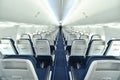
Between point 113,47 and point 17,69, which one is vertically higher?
point 17,69

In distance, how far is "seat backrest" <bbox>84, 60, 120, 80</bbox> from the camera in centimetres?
354

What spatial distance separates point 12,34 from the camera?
14312 mm

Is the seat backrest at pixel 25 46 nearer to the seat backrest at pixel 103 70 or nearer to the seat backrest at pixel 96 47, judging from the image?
the seat backrest at pixel 96 47

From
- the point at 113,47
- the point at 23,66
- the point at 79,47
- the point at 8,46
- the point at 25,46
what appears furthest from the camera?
the point at 79,47

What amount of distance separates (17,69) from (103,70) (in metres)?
1.28

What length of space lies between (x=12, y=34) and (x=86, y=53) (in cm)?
657

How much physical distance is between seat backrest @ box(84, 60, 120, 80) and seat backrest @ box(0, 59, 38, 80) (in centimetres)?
82

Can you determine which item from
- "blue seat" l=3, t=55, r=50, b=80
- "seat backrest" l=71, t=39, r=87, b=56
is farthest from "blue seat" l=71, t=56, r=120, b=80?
"seat backrest" l=71, t=39, r=87, b=56

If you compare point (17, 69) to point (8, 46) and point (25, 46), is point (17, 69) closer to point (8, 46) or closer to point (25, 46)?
point (8, 46)

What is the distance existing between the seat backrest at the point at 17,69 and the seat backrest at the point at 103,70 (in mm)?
821

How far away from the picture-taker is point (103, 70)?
12.3ft

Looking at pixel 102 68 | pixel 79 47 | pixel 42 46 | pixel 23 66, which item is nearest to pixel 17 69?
pixel 23 66

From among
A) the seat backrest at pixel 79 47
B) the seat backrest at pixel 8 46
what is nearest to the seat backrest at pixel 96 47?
the seat backrest at pixel 79 47

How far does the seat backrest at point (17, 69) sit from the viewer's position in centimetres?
357
